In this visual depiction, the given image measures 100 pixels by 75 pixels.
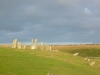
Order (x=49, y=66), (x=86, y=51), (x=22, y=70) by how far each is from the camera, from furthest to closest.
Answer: (x=86, y=51)
(x=49, y=66)
(x=22, y=70)

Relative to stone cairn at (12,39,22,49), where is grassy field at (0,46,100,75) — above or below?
below

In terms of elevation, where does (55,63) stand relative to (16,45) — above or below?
below

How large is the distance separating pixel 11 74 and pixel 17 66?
10.4ft

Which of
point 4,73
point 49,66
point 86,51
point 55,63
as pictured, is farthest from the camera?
point 86,51

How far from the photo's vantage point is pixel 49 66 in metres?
34.5

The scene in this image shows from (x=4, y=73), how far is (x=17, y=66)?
3298 millimetres

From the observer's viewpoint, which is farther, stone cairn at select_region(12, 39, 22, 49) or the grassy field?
stone cairn at select_region(12, 39, 22, 49)

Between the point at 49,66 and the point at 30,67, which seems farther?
the point at 49,66

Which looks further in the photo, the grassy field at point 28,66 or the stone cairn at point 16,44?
the stone cairn at point 16,44

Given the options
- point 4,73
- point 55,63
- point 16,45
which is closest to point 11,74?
point 4,73

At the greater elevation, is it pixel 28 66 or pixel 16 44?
pixel 16 44

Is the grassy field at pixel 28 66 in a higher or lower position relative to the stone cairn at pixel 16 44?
lower

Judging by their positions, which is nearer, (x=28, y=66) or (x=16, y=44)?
(x=28, y=66)

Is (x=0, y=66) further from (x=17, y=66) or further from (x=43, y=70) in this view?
(x=43, y=70)
